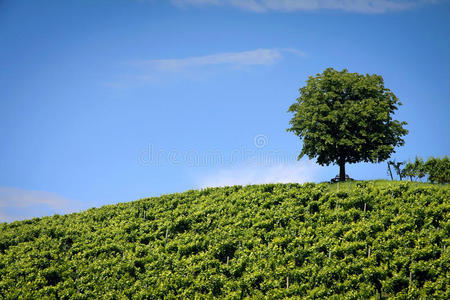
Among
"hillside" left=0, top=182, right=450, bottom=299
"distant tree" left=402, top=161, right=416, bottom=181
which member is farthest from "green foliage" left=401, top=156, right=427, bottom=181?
"hillside" left=0, top=182, right=450, bottom=299

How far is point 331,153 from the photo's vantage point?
40844mm

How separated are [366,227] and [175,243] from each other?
12.3 meters

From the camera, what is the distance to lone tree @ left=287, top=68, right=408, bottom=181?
3947 cm

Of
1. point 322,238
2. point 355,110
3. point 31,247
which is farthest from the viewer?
point 355,110

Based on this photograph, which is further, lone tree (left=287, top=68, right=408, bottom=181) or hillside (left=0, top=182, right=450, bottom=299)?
lone tree (left=287, top=68, right=408, bottom=181)

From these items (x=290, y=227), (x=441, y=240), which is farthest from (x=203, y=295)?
(x=441, y=240)

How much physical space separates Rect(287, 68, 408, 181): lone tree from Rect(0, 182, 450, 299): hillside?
12.3m

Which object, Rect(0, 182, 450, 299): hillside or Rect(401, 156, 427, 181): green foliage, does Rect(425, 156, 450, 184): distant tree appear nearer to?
Rect(401, 156, 427, 181): green foliage

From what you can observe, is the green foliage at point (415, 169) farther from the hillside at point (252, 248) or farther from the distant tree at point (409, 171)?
the hillside at point (252, 248)

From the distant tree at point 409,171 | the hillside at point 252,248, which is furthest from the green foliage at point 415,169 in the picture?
the hillside at point 252,248

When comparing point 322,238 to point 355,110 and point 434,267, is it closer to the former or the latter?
point 434,267

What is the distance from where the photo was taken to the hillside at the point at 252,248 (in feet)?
66.2

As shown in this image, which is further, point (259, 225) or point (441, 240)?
point (259, 225)

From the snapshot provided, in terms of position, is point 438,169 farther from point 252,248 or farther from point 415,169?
point 252,248
